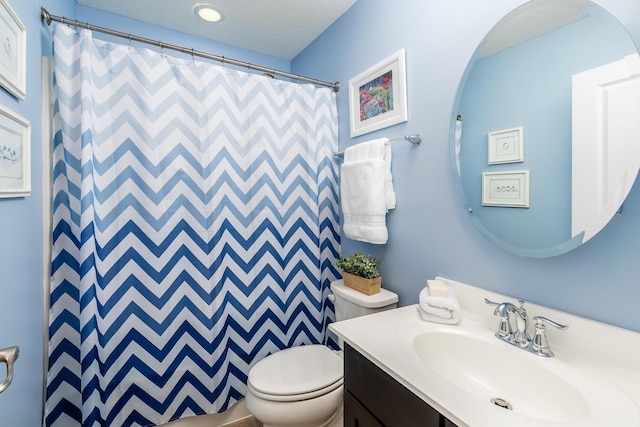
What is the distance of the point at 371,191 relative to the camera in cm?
143

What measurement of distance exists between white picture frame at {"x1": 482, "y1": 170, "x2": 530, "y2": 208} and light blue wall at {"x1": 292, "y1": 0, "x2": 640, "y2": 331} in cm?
14

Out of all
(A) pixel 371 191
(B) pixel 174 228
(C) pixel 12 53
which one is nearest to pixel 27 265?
(B) pixel 174 228

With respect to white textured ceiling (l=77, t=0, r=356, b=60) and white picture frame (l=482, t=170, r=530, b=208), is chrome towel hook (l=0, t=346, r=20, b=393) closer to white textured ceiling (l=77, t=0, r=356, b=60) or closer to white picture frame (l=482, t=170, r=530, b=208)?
white picture frame (l=482, t=170, r=530, b=208)

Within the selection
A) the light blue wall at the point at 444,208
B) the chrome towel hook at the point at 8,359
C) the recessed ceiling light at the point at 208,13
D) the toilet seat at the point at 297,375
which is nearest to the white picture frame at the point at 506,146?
the light blue wall at the point at 444,208

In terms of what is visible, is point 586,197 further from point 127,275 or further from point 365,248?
point 127,275

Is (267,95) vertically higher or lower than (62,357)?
higher

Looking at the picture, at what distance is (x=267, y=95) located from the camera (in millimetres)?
1701

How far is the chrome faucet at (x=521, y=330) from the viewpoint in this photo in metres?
0.86

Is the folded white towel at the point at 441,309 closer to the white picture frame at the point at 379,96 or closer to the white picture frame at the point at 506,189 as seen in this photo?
the white picture frame at the point at 506,189

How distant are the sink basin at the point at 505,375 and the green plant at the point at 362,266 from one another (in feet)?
1.61

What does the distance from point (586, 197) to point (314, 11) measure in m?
1.61

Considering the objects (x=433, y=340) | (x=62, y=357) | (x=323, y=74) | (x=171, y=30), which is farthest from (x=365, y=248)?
(x=171, y=30)

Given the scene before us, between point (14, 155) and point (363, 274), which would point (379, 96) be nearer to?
point (363, 274)

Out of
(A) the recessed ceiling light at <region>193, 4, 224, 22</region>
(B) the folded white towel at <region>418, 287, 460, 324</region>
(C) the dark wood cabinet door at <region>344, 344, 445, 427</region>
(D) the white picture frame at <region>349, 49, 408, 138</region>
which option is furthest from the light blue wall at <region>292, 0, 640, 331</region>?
(A) the recessed ceiling light at <region>193, 4, 224, 22</region>
